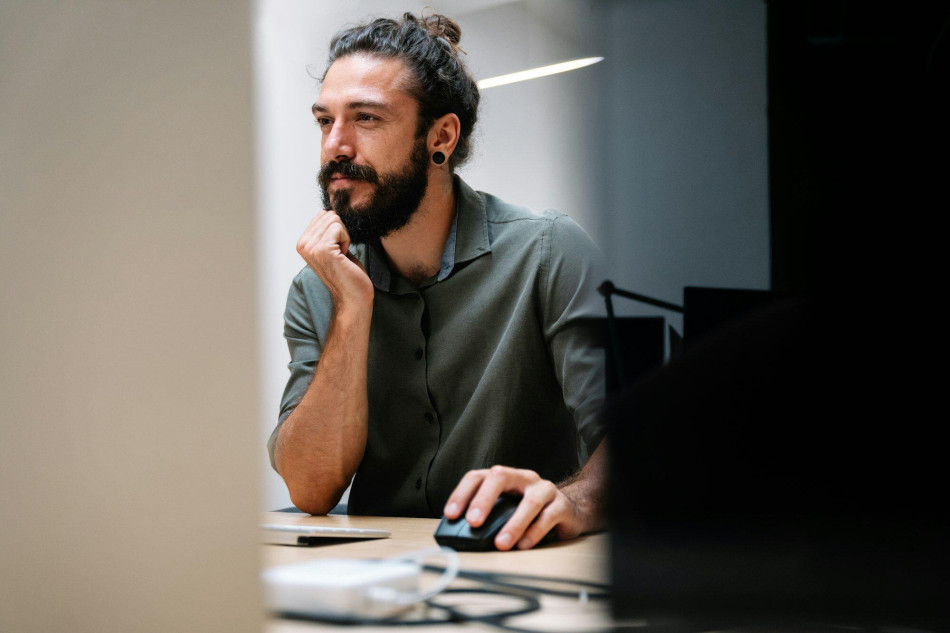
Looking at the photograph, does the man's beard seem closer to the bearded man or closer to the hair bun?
the bearded man

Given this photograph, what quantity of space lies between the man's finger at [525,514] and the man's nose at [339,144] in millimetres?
1070

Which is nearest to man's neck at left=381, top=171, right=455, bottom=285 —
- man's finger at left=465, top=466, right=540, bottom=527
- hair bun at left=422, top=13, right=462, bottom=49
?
hair bun at left=422, top=13, right=462, bottom=49

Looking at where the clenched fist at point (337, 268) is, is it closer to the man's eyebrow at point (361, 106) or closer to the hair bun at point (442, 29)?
the man's eyebrow at point (361, 106)

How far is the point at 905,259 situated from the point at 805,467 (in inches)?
3.1

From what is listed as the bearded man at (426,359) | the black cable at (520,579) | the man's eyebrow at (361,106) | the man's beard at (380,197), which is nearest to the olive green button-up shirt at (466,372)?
the bearded man at (426,359)

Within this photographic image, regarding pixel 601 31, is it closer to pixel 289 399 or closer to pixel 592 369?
pixel 592 369

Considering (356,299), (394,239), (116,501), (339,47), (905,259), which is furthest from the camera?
(339,47)

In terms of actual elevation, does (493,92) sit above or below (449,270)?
above

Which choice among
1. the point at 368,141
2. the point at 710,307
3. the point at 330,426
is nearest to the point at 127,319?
the point at 710,307

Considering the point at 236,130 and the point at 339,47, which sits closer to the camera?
the point at 236,130

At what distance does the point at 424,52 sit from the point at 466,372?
748 millimetres

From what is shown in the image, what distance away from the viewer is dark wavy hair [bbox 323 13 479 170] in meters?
1.62

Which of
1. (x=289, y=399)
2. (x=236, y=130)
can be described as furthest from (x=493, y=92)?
(x=236, y=130)

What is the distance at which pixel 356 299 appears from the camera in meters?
1.27
